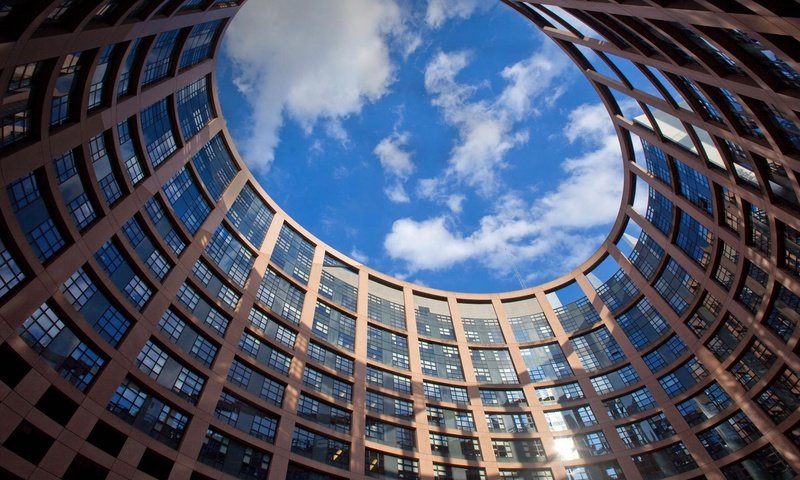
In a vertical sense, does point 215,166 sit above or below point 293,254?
above

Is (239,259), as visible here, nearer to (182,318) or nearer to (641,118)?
(182,318)

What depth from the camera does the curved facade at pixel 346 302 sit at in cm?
2209

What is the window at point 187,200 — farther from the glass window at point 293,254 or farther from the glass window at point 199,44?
the glass window at point 293,254

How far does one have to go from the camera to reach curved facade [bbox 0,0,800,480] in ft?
72.5

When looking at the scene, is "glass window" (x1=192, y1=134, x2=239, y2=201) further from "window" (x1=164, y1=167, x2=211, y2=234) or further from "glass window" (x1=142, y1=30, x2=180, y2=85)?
"glass window" (x1=142, y1=30, x2=180, y2=85)

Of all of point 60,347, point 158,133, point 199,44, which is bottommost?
point 60,347

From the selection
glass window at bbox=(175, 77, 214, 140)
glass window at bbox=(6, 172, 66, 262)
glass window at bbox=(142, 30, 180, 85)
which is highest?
glass window at bbox=(175, 77, 214, 140)

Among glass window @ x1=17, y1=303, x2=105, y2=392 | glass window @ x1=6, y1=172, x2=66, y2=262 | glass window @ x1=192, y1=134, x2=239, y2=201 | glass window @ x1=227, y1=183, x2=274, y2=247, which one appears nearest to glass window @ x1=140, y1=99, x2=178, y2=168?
glass window @ x1=192, y1=134, x2=239, y2=201

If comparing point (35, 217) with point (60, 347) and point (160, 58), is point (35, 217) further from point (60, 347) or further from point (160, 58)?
point (160, 58)

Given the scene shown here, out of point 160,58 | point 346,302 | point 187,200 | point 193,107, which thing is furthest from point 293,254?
point 160,58

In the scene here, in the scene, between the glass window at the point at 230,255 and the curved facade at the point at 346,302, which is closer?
the curved facade at the point at 346,302

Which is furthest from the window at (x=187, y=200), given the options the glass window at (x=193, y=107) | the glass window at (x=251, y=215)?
the glass window at (x=251, y=215)

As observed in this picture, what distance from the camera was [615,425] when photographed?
43.8 metres

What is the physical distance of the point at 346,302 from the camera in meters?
51.3
